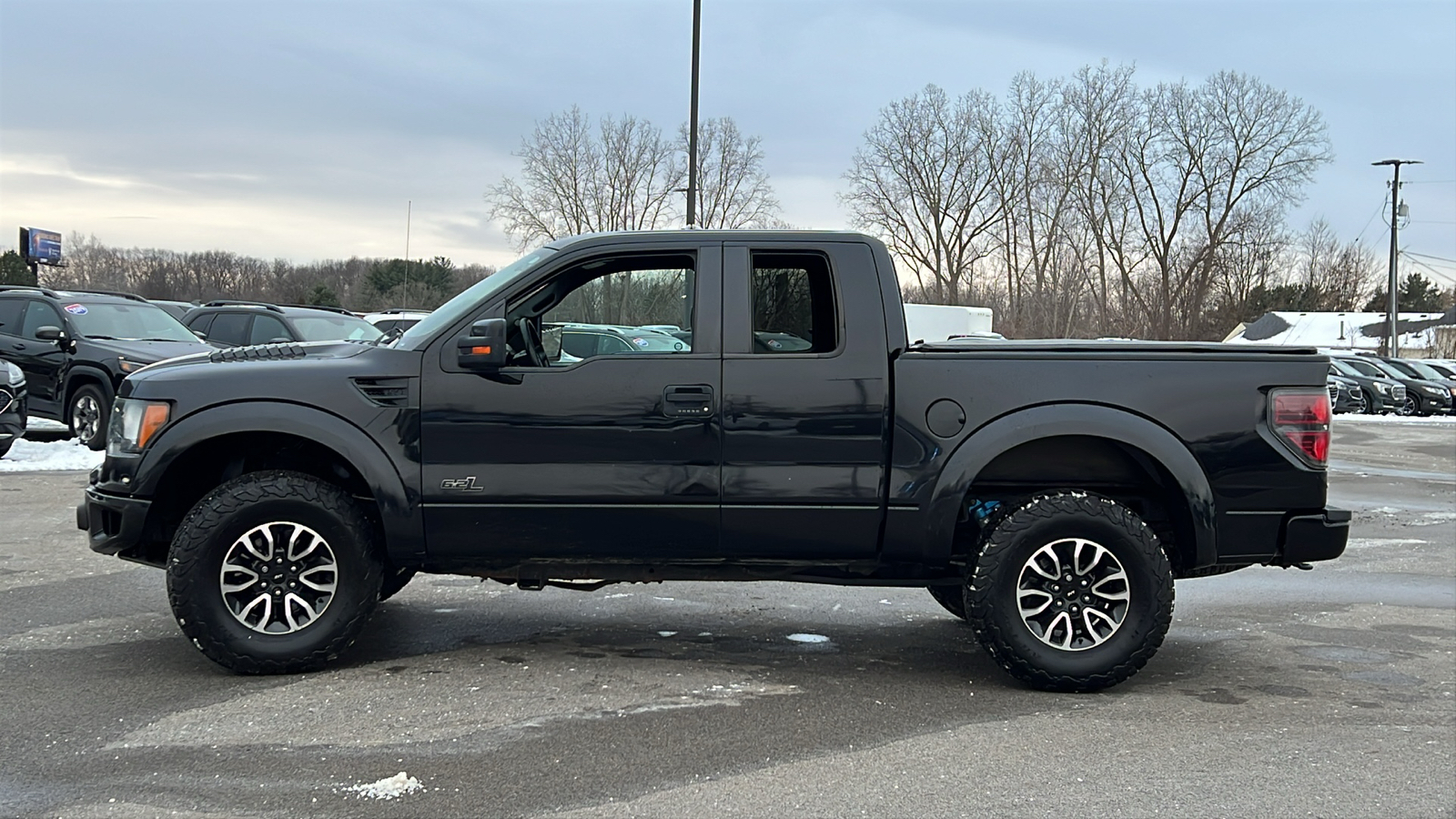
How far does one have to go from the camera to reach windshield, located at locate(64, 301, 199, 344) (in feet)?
45.3

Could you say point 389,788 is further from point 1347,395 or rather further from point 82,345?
point 1347,395

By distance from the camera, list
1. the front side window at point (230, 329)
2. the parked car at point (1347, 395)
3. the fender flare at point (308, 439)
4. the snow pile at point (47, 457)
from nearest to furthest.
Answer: the fender flare at point (308, 439) < the snow pile at point (47, 457) < the front side window at point (230, 329) < the parked car at point (1347, 395)

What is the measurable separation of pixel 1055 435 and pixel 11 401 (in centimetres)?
1122

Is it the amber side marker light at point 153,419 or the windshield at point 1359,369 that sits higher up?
the amber side marker light at point 153,419

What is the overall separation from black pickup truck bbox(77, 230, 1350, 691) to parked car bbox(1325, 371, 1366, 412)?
2965cm

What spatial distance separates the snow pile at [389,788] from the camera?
12.5 ft

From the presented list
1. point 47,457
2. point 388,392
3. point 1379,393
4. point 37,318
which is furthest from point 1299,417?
point 1379,393

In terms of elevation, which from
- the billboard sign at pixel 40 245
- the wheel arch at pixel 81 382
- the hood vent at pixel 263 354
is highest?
the billboard sign at pixel 40 245

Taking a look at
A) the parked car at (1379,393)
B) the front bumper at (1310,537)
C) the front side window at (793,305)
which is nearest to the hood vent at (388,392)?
the front side window at (793,305)

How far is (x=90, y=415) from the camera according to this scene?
1347 cm

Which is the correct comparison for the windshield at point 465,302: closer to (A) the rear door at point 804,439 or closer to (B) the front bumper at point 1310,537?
(A) the rear door at point 804,439

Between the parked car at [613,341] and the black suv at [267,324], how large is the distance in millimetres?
11532

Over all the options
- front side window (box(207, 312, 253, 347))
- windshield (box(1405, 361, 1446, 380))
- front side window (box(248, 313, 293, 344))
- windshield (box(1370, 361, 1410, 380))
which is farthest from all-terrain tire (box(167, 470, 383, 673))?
windshield (box(1405, 361, 1446, 380))

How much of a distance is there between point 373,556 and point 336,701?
26.4 inches
